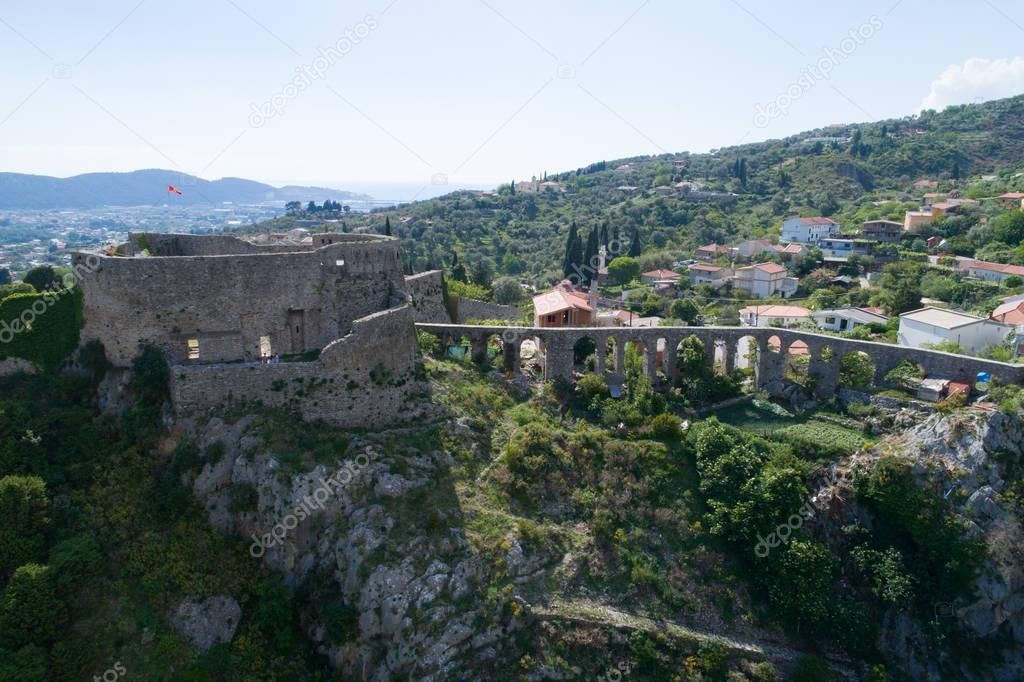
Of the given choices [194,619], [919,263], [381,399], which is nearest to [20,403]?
[194,619]

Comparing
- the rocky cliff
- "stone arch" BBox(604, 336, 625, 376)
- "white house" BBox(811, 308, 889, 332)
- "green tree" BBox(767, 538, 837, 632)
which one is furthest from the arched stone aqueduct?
"white house" BBox(811, 308, 889, 332)

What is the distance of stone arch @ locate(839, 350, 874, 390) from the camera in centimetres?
3541

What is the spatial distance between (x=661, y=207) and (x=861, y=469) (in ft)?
314

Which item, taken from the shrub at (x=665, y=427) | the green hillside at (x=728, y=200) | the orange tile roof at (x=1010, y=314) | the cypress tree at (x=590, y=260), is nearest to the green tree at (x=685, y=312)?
the orange tile roof at (x=1010, y=314)

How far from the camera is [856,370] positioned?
35594mm

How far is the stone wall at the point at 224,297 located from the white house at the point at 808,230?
7141cm

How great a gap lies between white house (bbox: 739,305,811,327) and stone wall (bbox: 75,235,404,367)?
31.3 meters

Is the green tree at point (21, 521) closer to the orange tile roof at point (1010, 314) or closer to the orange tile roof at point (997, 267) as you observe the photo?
the orange tile roof at point (1010, 314)

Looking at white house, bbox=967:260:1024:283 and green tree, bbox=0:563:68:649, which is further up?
white house, bbox=967:260:1024:283

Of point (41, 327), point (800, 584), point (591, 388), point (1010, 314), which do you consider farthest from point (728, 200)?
point (41, 327)

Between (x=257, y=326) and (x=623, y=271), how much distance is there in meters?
55.1

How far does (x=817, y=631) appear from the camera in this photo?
88.0ft

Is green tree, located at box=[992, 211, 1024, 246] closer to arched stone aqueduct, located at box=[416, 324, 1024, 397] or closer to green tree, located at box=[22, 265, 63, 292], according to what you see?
arched stone aqueduct, located at box=[416, 324, 1024, 397]

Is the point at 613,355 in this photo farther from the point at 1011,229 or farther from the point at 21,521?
the point at 1011,229
